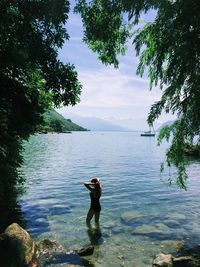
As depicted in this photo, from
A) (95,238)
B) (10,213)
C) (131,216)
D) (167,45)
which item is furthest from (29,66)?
(131,216)

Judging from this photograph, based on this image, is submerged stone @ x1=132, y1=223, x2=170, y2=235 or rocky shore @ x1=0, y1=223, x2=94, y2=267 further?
submerged stone @ x1=132, y1=223, x2=170, y2=235

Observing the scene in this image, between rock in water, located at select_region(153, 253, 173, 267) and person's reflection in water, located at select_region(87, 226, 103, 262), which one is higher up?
rock in water, located at select_region(153, 253, 173, 267)

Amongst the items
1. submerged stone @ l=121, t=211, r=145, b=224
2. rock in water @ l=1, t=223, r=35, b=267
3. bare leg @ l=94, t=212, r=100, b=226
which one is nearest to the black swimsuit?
bare leg @ l=94, t=212, r=100, b=226

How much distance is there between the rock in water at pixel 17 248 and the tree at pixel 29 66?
203 centimetres

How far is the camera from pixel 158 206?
23.3m

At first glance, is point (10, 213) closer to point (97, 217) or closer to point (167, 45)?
point (97, 217)

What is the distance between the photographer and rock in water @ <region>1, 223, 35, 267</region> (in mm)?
11122

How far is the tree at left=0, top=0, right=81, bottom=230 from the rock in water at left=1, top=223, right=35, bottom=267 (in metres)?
2.03

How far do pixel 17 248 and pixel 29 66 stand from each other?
764 cm

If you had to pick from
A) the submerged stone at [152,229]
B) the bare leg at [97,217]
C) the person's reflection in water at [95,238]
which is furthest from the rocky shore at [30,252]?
the submerged stone at [152,229]

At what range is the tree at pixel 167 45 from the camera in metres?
8.11

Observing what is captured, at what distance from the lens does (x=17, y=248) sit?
11539mm

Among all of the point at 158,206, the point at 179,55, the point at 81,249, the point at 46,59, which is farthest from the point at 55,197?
the point at 179,55

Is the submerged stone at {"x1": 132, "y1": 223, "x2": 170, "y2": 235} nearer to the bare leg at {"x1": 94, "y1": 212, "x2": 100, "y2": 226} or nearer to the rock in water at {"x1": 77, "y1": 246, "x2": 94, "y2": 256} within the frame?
the bare leg at {"x1": 94, "y1": 212, "x2": 100, "y2": 226}
